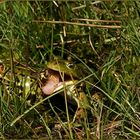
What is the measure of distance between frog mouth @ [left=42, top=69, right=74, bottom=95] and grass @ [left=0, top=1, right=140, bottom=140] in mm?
27

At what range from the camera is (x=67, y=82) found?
1684 millimetres

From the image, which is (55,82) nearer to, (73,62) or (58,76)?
(58,76)

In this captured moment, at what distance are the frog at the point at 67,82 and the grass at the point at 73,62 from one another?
25mm

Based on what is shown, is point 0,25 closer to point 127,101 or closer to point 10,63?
point 10,63

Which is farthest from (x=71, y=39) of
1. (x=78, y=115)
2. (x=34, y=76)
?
(x=78, y=115)

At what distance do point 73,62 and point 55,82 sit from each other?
0.14m

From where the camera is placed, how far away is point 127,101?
1.59m

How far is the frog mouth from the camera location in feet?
5.50

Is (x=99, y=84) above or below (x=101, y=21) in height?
below

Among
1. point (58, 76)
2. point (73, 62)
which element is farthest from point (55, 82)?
point (73, 62)

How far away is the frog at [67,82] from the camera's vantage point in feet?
5.37

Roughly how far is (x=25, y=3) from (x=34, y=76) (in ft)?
1.37

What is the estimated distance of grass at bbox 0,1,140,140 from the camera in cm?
160

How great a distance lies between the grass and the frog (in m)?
0.02
